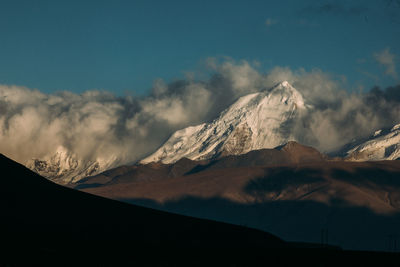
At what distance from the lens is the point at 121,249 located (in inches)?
5906

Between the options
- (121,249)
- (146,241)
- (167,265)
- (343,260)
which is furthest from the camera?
(146,241)

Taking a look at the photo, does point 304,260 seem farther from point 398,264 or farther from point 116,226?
point 116,226

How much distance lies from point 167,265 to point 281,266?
2100 cm

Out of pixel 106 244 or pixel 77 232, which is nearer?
pixel 106 244

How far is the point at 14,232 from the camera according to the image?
15662 centimetres

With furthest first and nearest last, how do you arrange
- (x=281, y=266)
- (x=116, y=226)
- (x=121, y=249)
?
1. (x=116, y=226)
2. (x=121, y=249)
3. (x=281, y=266)

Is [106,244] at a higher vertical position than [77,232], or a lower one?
lower

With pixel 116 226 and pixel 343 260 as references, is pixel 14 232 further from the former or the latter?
pixel 343 260

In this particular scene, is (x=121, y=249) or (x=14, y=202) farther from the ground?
(x=14, y=202)

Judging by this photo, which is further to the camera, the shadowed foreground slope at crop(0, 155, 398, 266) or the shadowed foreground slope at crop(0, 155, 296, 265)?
the shadowed foreground slope at crop(0, 155, 296, 265)

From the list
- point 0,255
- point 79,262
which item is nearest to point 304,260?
point 79,262

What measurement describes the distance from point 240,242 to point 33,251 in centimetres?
7854

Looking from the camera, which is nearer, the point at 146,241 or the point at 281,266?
the point at 281,266

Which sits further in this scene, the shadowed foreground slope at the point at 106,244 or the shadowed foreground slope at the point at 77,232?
the shadowed foreground slope at the point at 77,232
